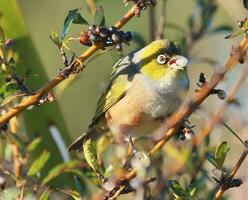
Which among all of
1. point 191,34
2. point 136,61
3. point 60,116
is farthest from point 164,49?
point 60,116

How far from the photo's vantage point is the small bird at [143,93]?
2.27 metres

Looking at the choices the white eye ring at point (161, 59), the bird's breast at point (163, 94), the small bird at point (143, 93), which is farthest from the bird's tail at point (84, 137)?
the white eye ring at point (161, 59)

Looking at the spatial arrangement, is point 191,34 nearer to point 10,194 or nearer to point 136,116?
point 136,116

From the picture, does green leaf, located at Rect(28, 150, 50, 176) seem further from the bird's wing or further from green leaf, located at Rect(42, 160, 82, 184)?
the bird's wing

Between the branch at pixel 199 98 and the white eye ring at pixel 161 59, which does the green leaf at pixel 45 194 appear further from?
the white eye ring at pixel 161 59

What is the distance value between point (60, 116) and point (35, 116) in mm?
90

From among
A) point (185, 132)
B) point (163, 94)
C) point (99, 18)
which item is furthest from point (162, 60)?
point (99, 18)

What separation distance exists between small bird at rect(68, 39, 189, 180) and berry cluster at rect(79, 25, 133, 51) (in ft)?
2.27

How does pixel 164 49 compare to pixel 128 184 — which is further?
pixel 164 49

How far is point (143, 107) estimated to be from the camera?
241 cm

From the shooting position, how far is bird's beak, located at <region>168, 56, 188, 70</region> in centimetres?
212

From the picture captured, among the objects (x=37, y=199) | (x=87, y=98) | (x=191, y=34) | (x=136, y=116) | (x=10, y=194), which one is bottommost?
(x=87, y=98)

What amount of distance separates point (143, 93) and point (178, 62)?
0.32 meters

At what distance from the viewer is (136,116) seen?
2439 millimetres
